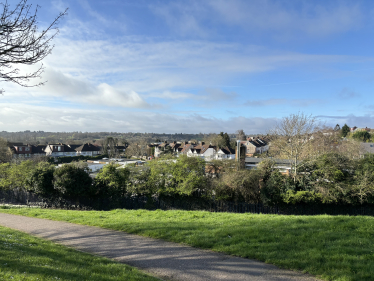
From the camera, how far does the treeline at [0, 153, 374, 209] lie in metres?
15.2

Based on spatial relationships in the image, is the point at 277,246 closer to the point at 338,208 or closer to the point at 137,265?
the point at 137,265

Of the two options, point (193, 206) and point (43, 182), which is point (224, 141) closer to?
point (193, 206)

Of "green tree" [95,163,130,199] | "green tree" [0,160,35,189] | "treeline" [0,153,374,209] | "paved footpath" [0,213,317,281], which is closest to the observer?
"paved footpath" [0,213,317,281]

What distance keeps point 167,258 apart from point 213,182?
1085 centimetres

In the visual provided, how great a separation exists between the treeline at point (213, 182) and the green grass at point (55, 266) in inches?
429

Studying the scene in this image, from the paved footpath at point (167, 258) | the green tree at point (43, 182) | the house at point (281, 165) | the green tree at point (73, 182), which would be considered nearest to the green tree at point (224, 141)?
the house at point (281, 165)

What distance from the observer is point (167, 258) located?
611cm

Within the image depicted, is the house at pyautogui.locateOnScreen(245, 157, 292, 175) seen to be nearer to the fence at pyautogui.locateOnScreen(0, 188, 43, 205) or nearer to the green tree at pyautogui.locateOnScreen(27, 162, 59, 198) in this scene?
the green tree at pyautogui.locateOnScreen(27, 162, 59, 198)

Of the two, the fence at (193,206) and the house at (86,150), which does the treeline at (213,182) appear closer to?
the fence at (193,206)

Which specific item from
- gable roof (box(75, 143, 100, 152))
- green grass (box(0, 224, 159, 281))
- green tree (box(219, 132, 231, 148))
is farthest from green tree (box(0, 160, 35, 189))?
gable roof (box(75, 143, 100, 152))

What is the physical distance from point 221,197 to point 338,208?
734cm

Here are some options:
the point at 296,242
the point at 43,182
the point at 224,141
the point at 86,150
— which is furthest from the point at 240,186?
the point at 86,150

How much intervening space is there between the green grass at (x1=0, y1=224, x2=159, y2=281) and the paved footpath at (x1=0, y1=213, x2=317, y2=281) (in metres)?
0.60

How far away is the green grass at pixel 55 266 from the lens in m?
4.39
